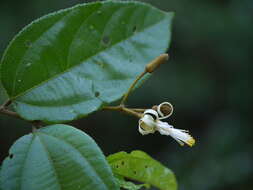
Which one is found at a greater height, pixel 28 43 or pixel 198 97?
pixel 28 43

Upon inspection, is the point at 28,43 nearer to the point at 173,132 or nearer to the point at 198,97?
the point at 173,132

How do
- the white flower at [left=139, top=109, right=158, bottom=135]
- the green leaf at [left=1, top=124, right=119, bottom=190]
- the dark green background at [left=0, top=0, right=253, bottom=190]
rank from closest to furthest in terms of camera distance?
the green leaf at [left=1, top=124, right=119, bottom=190] < the white flower at [left=139, top=109, right=158, bottom=135] < the dark green background at [left=0, top=0, right=253, bottom=190]

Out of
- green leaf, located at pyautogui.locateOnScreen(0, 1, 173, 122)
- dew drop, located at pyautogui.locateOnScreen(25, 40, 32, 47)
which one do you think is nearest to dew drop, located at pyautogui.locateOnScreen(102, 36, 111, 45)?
green leaf, located at pyautogui.locateOnScreen(0, 1, 173, 122)

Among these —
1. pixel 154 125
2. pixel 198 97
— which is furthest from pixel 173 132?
pixel 198 97

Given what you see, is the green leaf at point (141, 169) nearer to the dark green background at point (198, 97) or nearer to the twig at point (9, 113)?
the twig at point (9, 113)

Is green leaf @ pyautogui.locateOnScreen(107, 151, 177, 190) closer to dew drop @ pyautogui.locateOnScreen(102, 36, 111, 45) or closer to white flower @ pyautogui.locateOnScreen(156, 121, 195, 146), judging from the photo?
white flower @ pyautogui.locateOnScreen(156, 121, 195, 146)

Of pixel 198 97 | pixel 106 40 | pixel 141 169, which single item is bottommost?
pixel 141 169
